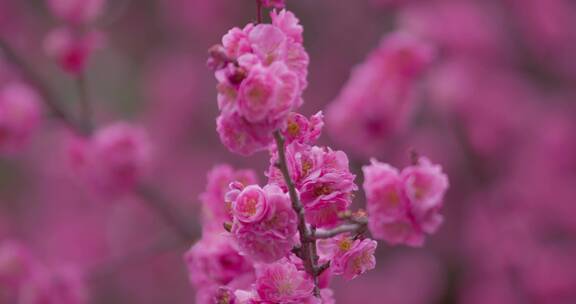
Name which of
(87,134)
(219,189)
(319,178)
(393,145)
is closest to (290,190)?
(319,178)

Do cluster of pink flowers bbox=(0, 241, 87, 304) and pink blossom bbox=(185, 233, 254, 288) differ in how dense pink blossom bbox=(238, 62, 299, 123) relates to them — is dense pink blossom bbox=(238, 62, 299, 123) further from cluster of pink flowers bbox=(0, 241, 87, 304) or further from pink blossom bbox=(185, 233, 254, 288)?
cluster of pink flowers bbox=(0, 241, 87, 304)

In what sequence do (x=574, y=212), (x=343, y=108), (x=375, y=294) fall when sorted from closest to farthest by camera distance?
1. (x=343, y=108)
2. (x=574, y=212)
3. (x=375, y=294)

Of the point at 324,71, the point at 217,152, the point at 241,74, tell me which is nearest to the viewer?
the point at 241,74

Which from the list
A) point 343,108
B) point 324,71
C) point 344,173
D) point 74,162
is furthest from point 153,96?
point 344,173

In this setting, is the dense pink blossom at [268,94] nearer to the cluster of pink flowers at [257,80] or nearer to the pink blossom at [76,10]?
the cluster of pink flowers at [257,80]

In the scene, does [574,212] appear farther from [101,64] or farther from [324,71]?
[101,64]

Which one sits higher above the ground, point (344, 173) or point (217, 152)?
point (217, 152)

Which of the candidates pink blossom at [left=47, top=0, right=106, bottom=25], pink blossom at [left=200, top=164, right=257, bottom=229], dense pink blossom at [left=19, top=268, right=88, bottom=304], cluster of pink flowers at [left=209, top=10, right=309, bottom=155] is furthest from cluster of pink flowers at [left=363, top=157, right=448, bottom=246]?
pink blossom at [left=47, top=0, right=106, bottom=25]
